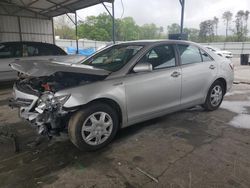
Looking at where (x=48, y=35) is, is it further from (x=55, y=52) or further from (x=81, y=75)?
(x=81, y=75)

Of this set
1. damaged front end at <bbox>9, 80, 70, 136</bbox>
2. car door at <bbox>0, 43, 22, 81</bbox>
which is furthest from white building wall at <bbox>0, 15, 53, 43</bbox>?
damaged front end at <bbox>9, 80, 70, 136</bbox>

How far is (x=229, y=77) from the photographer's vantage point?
4.79m

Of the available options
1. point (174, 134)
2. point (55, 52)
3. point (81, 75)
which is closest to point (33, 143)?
point (81, 75)

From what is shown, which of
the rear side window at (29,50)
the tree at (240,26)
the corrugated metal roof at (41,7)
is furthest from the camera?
the tree at (240,26)

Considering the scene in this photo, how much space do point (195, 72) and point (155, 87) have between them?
1.05 meters

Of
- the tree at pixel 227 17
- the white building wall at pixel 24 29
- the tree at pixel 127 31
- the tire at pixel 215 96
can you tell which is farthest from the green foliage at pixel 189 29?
the tire at pixel 215 96

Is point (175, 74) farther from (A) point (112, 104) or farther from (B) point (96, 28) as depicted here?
(B) point (96, 28)

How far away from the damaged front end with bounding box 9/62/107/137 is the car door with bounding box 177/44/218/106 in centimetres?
166

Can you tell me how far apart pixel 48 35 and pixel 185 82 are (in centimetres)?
1465

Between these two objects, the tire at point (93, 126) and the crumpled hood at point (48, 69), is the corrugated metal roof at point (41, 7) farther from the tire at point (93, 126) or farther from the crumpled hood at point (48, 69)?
the tire at point (93, 126)

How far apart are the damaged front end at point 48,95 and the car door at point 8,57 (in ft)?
14.8

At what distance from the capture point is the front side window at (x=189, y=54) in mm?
3963

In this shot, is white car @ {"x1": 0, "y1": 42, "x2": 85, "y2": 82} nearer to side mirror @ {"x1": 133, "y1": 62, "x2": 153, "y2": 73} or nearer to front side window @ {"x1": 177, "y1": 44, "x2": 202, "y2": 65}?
front side window @ {"x1": 177, "y1": 44, "x2": 202, "y2": 65}

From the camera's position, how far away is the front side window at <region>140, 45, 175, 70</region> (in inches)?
140
